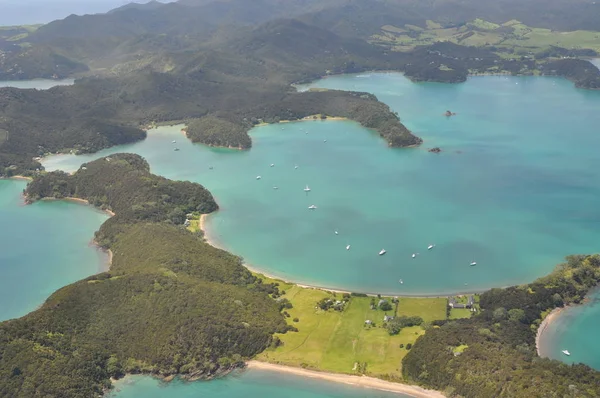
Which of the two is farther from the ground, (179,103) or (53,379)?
(179,103)

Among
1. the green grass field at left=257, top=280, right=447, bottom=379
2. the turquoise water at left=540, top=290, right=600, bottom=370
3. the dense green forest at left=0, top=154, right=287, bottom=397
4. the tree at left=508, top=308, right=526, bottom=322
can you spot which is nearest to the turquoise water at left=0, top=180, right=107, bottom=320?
the dense green forest at left=0, top=154, right=287, bottom=397

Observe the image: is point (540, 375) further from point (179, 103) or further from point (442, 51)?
point (442, 51)

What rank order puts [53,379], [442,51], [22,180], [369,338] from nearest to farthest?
1. [53,379]
2. [369,338]
3. [22,180]
4. [442,51]

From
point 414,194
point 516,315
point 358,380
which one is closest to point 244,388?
point 358,380

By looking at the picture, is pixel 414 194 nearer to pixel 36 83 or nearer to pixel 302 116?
pixel 302 116

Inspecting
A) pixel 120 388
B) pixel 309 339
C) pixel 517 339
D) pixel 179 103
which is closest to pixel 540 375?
pixel 517 339

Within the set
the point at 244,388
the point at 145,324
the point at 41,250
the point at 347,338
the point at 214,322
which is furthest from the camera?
the point at 41,250
